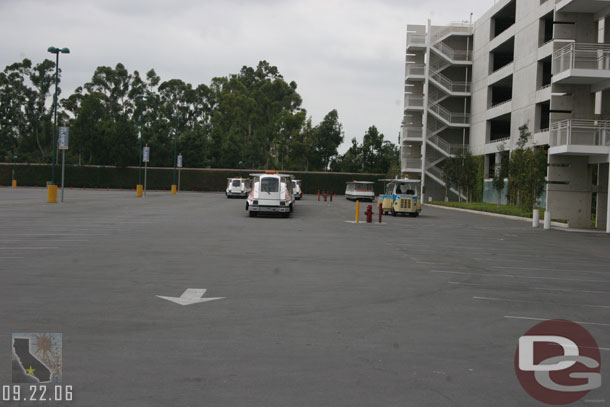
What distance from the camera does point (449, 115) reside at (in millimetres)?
63438

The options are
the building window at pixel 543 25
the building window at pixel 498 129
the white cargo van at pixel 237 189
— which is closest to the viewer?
the building window at pixel 543 25

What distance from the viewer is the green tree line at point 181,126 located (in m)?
84.4

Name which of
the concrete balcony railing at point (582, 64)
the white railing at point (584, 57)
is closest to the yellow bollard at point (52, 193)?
the concrete balcony railing at point (582, 64)

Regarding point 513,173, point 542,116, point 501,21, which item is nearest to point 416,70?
point 501,21

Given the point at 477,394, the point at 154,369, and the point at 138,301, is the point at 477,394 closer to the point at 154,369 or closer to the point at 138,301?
the point at 154,369

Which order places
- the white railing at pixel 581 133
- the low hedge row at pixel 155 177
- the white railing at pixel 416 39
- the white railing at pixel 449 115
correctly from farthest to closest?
the low hedge row at pixel 155 177 → the white railing at pixel 416 39 → the white railing at pixel 449 115 → the white railing at pixel 581 133

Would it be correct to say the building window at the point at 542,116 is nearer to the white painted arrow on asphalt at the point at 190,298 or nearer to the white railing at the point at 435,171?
the white railing at the point at 435,171

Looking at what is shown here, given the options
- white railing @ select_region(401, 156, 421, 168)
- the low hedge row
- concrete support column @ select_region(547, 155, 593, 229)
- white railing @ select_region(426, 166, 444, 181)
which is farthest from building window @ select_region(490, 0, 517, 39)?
concrete support column @ select_region(547, 155, 593, 229)

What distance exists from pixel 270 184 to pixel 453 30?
43275mm

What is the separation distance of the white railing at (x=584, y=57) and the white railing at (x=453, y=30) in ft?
113

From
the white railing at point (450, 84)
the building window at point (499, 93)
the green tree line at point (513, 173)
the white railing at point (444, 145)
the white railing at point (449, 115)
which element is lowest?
the green tree line at point (513, 173)

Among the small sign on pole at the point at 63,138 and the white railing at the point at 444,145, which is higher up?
the white railing at the point at 444,145

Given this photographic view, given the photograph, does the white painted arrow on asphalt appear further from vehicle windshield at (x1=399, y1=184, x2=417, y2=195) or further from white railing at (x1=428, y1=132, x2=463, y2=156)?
white railing at (x1=428, y1=132, x2=463, y2=156)

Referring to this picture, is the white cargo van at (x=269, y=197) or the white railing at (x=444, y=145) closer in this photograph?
the white cargo van at (x=269, y=197)
